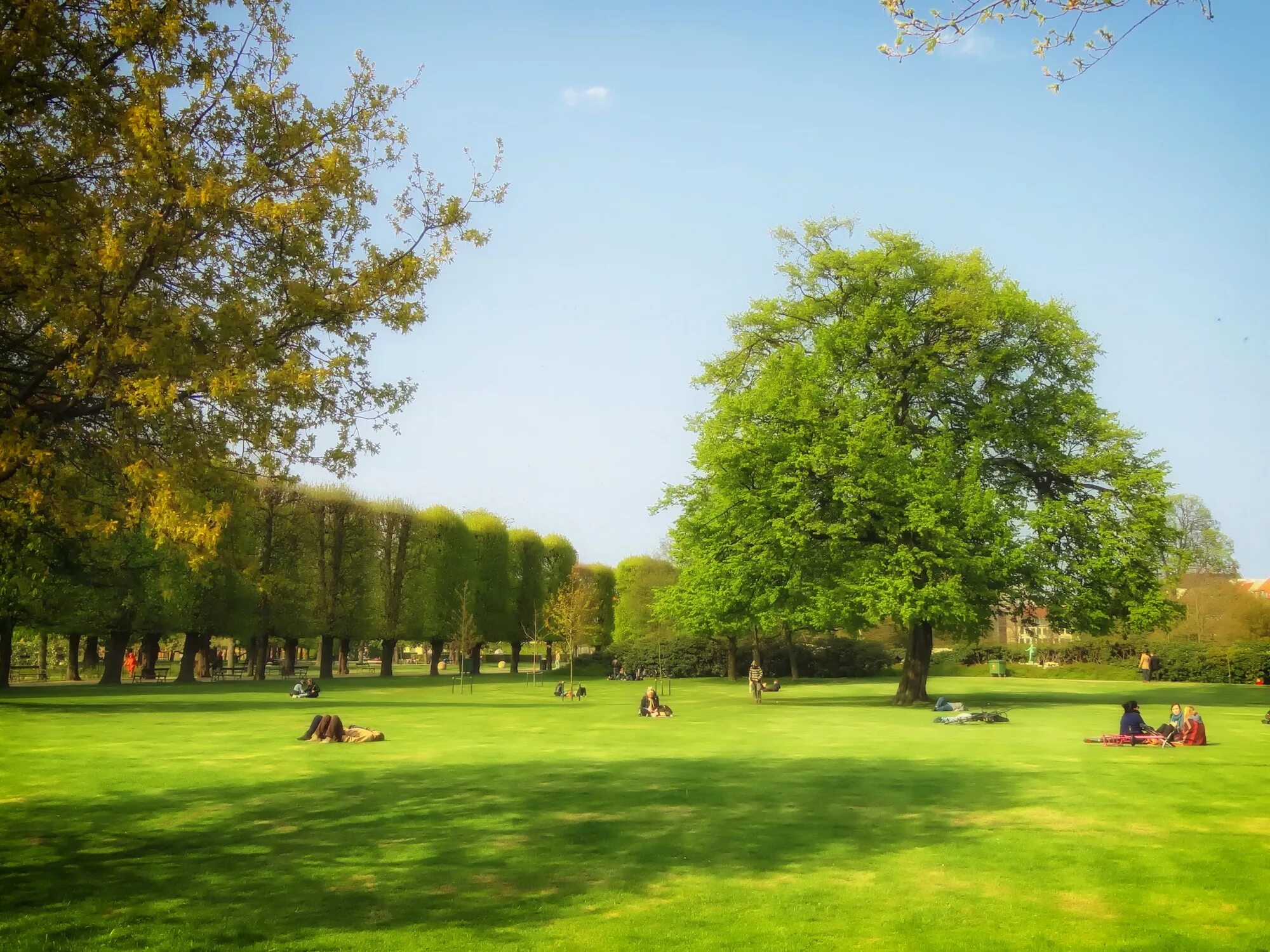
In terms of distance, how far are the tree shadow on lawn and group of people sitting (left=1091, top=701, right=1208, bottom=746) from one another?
262 inches

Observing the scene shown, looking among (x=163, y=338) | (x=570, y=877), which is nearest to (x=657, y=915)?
(x=570, y=877)

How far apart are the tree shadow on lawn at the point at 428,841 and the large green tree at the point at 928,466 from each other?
64.1ft

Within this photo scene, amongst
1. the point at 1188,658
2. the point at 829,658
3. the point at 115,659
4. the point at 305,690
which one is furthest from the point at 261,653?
the point at 1188,658

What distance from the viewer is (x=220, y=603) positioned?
61.1m

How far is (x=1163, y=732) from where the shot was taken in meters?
24.2

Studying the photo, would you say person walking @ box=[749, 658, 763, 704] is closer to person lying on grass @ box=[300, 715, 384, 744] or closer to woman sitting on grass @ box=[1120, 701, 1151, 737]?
woman sitting on grass @ box=[1120, 701, 1151, 737]

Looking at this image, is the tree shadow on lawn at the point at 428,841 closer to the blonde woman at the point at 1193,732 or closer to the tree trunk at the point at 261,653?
the blonde woman at the point at 1193,732

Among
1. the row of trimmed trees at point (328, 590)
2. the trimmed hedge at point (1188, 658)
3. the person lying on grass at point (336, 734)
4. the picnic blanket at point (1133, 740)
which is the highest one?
the row of trimmed trees at point (328, 590)

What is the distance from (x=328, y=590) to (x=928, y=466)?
45.4 m

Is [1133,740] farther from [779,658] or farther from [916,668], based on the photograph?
[779,658]

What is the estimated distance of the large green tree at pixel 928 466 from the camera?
125 feet

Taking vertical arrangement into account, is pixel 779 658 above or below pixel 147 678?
above

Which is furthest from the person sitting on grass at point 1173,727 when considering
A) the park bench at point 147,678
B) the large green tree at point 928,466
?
the park bench at point 147,678

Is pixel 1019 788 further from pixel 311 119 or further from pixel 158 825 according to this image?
pixel 311 119
